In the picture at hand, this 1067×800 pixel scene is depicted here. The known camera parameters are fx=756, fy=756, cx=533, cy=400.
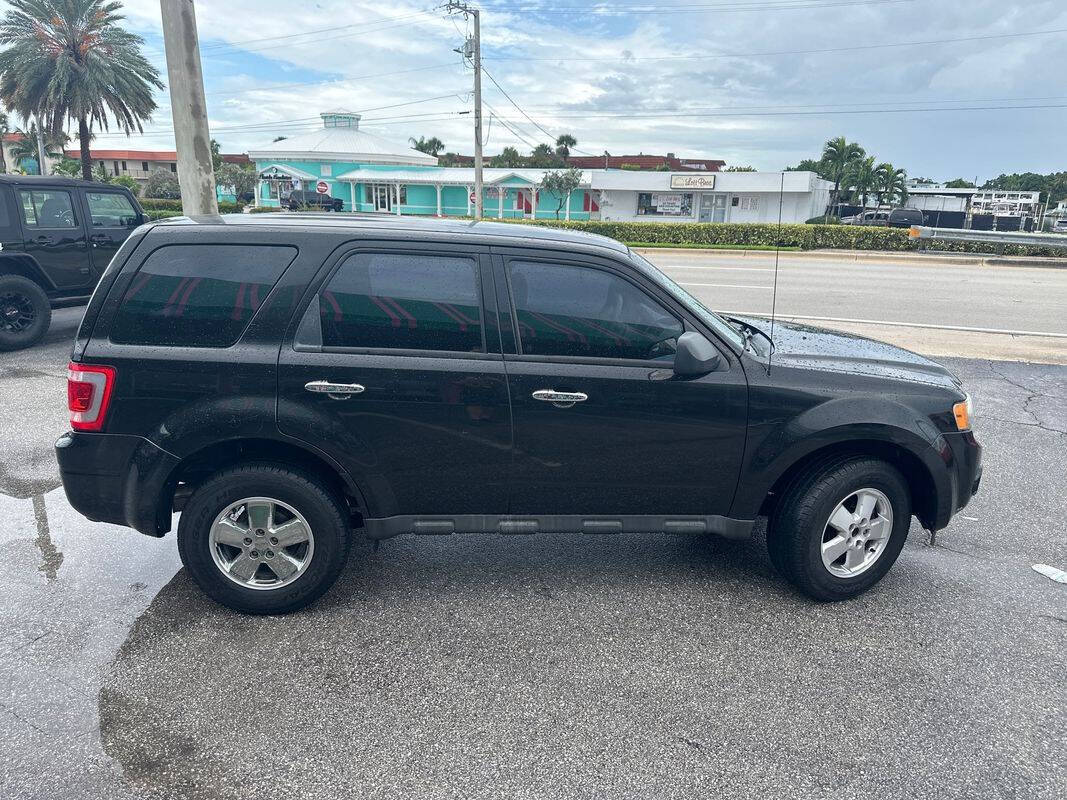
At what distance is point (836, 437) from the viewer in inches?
146

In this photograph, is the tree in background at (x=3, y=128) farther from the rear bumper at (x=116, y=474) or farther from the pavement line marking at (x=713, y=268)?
the rear bumper at (x=116, y=474)

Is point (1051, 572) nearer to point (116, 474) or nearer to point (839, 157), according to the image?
point (116, 474)

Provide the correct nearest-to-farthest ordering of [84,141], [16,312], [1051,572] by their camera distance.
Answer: [1051,572] < [16,312] < [84,141]

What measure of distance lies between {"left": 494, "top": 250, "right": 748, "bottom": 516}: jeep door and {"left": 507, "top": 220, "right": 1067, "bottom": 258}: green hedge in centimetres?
2148

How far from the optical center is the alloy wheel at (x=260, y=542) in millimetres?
3635

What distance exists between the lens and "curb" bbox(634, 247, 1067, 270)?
957 inches

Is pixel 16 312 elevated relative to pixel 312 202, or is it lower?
lower

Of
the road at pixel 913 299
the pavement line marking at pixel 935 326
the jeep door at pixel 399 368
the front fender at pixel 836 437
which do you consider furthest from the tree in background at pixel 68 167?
the front fender at pixel 836 437

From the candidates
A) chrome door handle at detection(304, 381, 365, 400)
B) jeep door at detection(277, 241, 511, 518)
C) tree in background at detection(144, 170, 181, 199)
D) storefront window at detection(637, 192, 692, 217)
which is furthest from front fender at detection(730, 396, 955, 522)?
tree in background at detection(144, 170, 181, 199)

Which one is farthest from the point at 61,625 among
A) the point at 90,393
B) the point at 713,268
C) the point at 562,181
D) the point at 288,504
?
the point at 562,181

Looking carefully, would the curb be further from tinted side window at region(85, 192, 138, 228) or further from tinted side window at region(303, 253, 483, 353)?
tinted side window at region(303, 253, 483, 353)

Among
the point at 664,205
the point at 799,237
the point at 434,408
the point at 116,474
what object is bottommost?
the point at 116,474

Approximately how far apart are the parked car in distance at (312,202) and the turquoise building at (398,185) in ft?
8.99

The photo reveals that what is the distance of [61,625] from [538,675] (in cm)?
233
